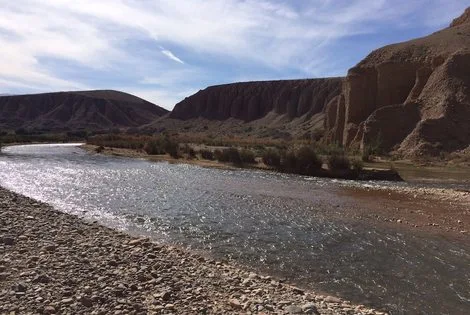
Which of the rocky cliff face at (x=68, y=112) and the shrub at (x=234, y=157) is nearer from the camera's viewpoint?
the shrub at (x=234, y=157)

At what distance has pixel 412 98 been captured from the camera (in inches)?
2096

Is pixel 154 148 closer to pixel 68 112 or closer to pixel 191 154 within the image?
pixel 191 154

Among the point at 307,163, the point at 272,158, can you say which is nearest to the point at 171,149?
the point at 272,158

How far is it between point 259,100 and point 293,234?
134m

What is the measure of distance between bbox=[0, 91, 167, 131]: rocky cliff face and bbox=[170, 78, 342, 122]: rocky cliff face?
30.4 m

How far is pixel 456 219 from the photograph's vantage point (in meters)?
17.7

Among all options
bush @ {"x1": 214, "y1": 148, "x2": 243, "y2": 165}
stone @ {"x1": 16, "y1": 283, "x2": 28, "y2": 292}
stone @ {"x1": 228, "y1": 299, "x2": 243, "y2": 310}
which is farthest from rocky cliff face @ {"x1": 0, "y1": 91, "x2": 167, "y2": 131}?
stone @ {"x1": 228, "y1": 299, "x2": 243, "y2": 310}

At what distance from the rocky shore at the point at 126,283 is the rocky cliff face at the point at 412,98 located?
39.0 metres

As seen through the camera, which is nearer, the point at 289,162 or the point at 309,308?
the point at 309,308

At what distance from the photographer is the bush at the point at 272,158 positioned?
126ft

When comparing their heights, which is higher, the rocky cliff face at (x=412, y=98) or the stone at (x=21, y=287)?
the rocky cliff face at (x=412, y=98)

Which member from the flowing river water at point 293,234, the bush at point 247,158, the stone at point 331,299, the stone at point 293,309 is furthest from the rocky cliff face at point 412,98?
the stone at point 293,309

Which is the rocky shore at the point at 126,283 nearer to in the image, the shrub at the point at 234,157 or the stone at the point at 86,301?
the stone at the point at 86,301

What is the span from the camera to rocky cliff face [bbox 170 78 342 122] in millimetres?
123312
